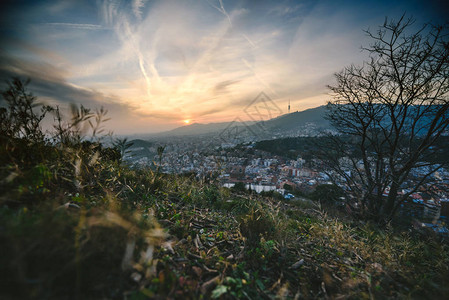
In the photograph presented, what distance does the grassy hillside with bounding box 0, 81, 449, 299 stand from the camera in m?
1.00

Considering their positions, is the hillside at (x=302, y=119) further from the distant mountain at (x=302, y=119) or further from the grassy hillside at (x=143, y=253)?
the grassy hillside at (x=143, y=253)

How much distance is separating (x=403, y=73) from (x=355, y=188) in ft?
12.8

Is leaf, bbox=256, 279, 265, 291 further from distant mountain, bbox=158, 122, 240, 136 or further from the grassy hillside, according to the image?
distant mountain, bbox=158, 122, 240, 136

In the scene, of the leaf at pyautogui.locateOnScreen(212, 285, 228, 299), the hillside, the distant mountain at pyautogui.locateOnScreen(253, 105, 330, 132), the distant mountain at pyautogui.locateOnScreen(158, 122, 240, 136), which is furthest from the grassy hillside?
the hillside

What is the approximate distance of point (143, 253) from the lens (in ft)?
4.29

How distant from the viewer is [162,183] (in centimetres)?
355

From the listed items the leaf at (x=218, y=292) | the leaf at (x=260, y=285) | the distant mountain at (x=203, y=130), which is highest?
the distant mountain at (x=203, y=130)

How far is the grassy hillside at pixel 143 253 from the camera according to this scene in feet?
3.29

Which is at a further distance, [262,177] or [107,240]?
[262,177]

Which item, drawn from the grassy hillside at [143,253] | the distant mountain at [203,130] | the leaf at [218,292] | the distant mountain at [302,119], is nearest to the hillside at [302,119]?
the distant mountain at [302,119]

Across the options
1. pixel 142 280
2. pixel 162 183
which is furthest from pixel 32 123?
pixel 142 280

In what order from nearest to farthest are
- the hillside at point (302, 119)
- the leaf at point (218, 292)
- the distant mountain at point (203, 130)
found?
the leaf at point (218, 292), the distant mountain at point (203, 130), the hillside at point (302, 119)

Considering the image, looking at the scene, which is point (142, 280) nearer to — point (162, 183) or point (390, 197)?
point (162, 183)

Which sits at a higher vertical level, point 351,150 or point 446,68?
point 446,68
